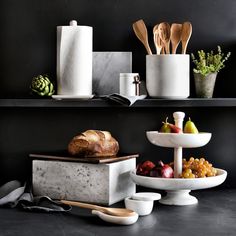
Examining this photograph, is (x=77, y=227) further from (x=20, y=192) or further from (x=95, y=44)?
(x=95, y=44)

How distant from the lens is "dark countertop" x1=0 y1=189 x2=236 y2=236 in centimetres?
162

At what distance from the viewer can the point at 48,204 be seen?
6.30 ft

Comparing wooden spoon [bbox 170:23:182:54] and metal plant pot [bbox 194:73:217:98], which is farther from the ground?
wooden spoon [bbox 170:23:182:54]

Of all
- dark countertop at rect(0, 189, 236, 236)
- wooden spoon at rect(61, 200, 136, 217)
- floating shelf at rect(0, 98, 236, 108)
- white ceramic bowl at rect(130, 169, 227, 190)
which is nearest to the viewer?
dark countertop at rect(0, 189, 236, 236)

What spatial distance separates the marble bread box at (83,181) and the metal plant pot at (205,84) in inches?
14.9

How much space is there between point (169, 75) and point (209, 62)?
0.69 feet

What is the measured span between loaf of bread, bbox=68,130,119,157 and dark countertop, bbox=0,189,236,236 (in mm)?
206

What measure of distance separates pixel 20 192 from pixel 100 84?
0.53m

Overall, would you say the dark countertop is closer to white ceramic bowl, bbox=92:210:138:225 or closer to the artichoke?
white ceramic bowl, bbox=92:210:138:225

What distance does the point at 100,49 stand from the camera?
223 centimetres

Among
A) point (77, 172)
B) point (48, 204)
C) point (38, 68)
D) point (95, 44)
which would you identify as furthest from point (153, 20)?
point (48, 204)

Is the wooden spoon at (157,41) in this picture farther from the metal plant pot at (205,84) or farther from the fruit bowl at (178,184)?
the fruit bowl at (178,184)

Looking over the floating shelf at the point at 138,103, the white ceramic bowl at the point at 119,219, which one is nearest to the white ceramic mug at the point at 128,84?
the floating shelf at the point at 138,103

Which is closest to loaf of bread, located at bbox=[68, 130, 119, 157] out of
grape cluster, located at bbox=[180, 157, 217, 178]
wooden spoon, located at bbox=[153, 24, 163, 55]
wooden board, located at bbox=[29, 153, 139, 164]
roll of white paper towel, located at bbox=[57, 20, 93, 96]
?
wooden board, located at bbox=[29, 153, 139, 164]
